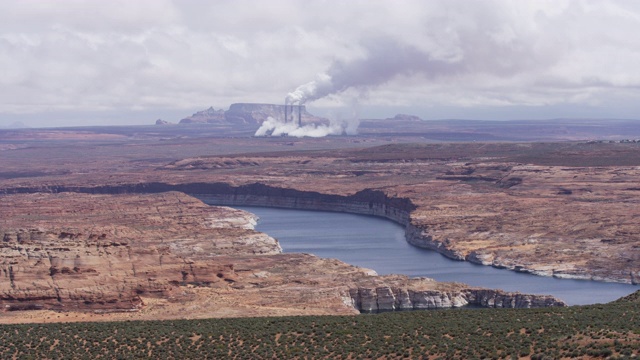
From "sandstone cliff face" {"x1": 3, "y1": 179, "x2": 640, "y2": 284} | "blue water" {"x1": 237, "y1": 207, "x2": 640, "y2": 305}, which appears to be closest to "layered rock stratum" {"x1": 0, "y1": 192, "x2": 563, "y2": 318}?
"blue water" {"x1": 237, "y1": 207, "x2": 640, "y2": 305}

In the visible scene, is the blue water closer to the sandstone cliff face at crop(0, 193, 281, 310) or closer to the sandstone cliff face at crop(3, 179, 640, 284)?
the sandstone cliff face at crop(3, 179, 640, 284)

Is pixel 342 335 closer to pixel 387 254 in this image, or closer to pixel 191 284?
pixel 191 284

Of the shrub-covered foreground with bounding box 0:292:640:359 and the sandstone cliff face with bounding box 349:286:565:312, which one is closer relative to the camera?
the shrub-covered foreground with bounding box 0:292:640:359

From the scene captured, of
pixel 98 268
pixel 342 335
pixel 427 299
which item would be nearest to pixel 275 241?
pixel 427 299

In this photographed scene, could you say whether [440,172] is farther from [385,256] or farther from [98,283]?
[98,283]

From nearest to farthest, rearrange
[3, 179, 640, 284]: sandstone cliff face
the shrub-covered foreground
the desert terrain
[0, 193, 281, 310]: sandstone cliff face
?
the shrub-covered foreground
[0, 193, 281, 310]: sandstone cliff face
the desert terrain
[3, 179, 640, 284]: sandstone cliff face

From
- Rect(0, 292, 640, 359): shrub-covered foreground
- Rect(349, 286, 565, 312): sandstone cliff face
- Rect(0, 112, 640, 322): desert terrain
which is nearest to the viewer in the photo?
Rect(0, 292, 640, 359): shrub-covered foreground

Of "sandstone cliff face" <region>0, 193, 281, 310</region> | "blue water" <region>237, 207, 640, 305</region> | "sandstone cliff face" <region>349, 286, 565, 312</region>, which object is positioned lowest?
"blue water" <region>237, 207, 640, 305</region>
